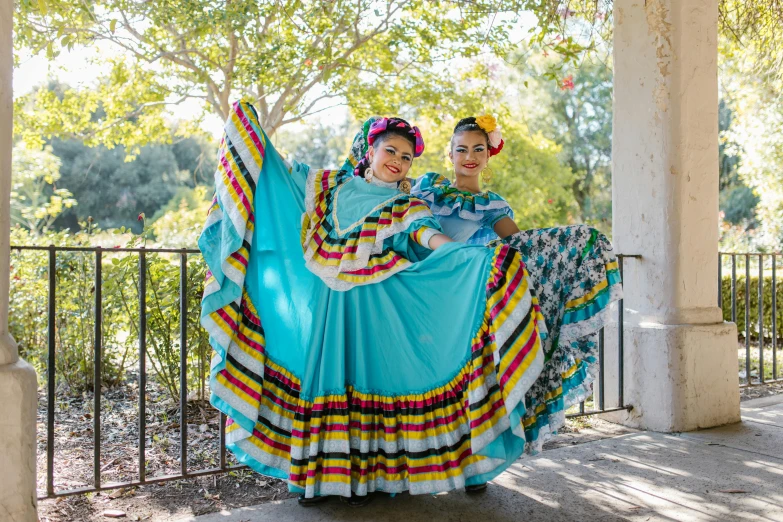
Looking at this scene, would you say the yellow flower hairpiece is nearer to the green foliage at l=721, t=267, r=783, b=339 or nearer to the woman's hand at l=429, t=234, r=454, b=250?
the woman's hand at l=429, t=234, r=454, b=250

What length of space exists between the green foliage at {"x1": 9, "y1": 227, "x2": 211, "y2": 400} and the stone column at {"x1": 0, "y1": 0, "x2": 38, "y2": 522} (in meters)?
2.07

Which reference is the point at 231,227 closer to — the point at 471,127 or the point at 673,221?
the point at 471,127

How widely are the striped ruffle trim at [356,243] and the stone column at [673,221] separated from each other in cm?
200

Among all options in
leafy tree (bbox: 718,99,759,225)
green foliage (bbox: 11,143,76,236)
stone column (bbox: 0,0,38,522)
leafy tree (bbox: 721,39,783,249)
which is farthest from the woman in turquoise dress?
leafy tree (bbox: 718,99,759,225)

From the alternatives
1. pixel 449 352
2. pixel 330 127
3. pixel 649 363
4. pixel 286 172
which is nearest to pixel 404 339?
pixel 449 352

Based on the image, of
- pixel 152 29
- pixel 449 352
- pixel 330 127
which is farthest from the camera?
pixel 330 127

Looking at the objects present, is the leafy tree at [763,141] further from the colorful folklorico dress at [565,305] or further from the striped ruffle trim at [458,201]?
the colorful folklorico dress at [565,305]

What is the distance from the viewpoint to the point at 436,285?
286 cm

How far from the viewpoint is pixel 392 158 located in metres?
3.09

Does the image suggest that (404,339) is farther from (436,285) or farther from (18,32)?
(18,32)

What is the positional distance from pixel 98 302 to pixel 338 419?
121cm

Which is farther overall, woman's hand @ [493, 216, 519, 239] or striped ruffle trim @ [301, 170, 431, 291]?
woman's hand @ [493, 216, 519, 239]

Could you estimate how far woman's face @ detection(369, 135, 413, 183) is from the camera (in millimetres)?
3088

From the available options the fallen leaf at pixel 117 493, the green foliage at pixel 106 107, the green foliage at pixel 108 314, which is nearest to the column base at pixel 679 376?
the green foliage at pixel 108 314
